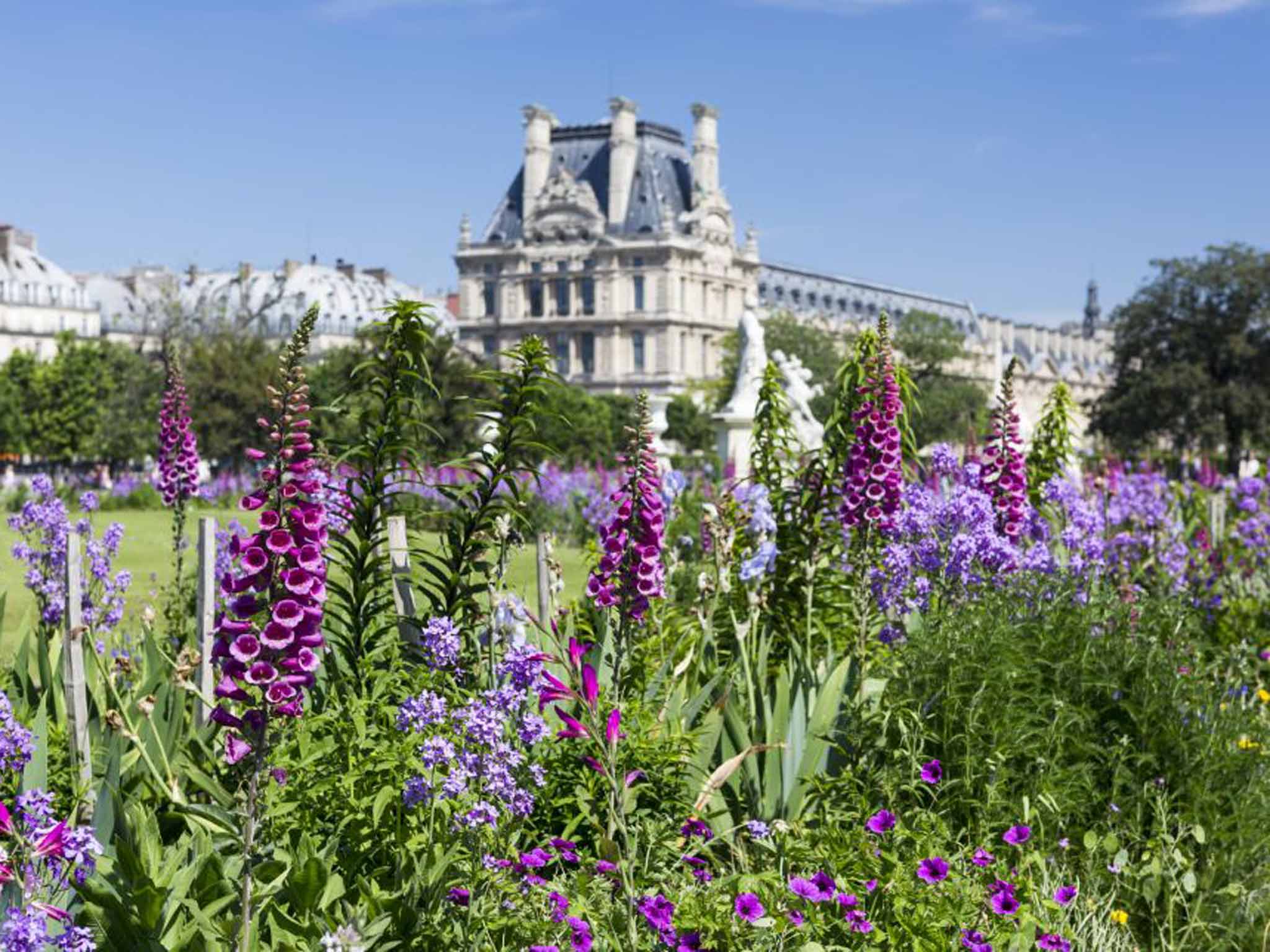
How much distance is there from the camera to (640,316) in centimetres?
10144

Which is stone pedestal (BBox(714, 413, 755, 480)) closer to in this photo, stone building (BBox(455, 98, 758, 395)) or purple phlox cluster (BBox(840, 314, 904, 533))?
purple phlox cluster (BBox(840, 314, 904, 533))

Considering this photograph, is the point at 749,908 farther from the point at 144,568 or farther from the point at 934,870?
the point at 144,568

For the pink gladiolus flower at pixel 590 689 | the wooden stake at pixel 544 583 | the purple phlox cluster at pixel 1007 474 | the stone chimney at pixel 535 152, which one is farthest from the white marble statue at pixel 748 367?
the stone chimney at pixel 535 152

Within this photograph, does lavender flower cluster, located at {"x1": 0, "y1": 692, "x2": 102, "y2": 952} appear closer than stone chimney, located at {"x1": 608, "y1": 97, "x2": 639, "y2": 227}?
Yes

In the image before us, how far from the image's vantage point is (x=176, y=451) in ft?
24.3

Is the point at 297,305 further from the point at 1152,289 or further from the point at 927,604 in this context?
the point at 927,604

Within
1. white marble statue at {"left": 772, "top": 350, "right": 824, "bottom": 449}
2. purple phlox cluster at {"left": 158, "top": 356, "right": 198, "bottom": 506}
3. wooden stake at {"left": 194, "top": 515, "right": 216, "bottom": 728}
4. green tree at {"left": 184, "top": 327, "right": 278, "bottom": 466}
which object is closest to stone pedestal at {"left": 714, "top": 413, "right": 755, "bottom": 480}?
white marble statue at {"left": 772, "top": 350, "right": 824, "bottom": 449}

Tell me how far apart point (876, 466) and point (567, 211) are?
324ft

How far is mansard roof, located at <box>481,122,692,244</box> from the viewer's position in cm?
10212

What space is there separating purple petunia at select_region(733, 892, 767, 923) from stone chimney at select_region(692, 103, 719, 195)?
332ft

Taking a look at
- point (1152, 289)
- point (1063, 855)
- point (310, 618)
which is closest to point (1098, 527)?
point (1063, 855)

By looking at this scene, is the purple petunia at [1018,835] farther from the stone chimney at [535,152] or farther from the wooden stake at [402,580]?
the stone chimney at [535,152]

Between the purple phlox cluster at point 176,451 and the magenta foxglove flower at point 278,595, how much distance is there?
3698 mm

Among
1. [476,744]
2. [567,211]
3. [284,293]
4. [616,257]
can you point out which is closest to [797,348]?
[616,257]
